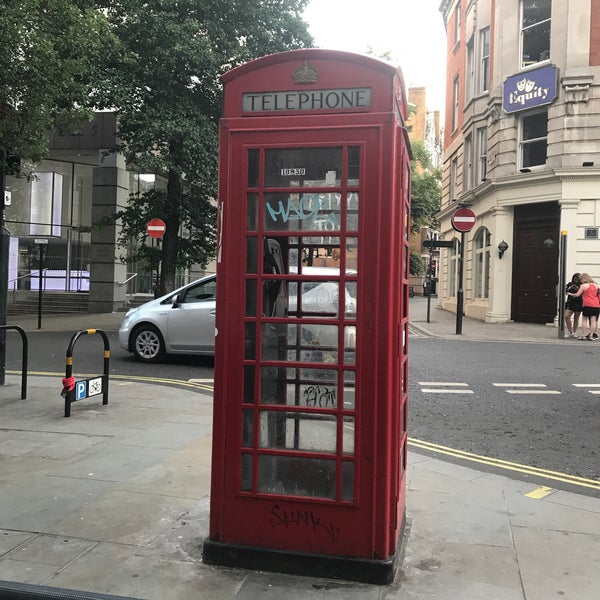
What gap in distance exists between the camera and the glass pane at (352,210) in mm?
2990

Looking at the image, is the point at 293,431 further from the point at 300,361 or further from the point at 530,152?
the point at 530,152

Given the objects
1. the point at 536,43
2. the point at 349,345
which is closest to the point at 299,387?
the point at 349,345

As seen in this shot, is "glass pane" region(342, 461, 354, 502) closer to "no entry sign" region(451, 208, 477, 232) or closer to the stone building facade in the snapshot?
the stone building facade

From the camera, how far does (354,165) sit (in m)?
2.96

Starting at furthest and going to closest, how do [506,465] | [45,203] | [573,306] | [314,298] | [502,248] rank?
[45,203] < [502,248] < [573,306] < [506,465] < [314,298]

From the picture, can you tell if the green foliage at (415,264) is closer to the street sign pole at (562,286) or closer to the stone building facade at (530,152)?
the stone building facade at (530,152)

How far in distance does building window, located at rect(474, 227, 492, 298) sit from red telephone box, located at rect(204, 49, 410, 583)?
2044cm

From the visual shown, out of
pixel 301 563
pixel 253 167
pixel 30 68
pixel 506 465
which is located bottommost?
pixel 506 465

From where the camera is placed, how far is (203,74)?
17.3m

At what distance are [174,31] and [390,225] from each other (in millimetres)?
15455

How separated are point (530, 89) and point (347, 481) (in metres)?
20.4

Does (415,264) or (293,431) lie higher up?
(415,264)

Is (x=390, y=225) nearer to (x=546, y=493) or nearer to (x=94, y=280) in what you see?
(x=546, y=493)

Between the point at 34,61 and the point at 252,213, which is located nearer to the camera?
the point at 252,213
